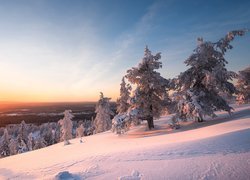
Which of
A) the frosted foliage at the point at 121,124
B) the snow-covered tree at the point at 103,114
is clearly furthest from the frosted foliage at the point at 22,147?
the frosted foliage at the point at 121,124

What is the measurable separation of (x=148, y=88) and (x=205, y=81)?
5.15 metres

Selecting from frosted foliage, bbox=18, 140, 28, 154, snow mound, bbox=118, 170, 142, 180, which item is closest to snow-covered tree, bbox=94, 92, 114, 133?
frosted foliage, bbox=18, 140, 28, 154

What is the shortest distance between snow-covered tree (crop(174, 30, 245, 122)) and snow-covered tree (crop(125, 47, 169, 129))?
6.71 ft

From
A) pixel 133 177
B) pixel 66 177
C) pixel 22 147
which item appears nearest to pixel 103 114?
pixel 66 177

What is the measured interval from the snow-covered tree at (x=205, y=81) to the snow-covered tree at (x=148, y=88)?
2.05 meters

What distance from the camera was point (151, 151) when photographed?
20.4 ft

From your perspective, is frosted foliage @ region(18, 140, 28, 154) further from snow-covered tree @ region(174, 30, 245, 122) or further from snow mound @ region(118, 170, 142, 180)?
snow mound @ region(118, 170, 142, 180)

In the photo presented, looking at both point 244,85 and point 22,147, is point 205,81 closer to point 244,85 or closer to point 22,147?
point 244,85

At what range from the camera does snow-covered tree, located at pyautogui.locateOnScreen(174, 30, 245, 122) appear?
47.3 feet

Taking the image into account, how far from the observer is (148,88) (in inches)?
715

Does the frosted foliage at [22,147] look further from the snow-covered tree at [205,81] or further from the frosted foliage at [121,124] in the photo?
the snow-covered tree at [205,81]

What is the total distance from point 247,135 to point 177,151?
2.51 m

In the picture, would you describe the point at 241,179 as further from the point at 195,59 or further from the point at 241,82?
the point at 241,82

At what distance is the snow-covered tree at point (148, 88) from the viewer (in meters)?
17.8
